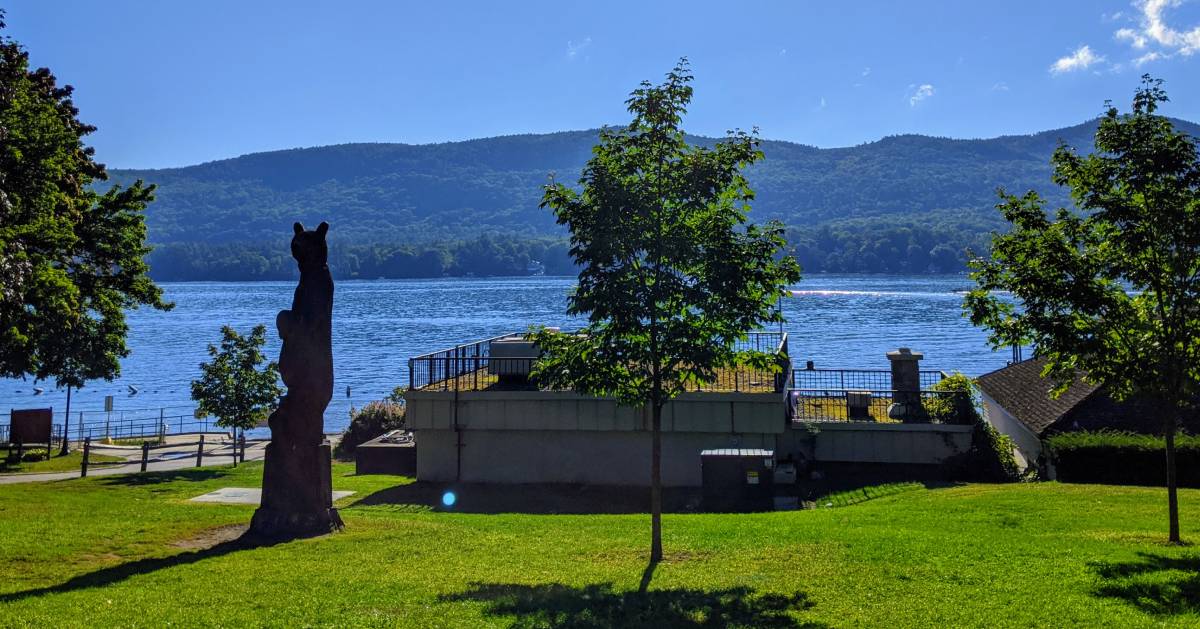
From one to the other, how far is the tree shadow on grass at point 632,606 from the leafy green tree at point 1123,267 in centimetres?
524

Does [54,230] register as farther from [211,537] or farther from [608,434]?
[608,434]

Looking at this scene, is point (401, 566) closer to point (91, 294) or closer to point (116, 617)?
point (116, 617)

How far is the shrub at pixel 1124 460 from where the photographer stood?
59.1ft

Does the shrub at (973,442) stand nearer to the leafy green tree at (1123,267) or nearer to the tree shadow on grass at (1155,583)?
the leafy green tree at (1123,267)

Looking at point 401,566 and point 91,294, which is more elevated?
point 91,294

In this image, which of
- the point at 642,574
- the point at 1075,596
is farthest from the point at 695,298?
the point at 1075,596

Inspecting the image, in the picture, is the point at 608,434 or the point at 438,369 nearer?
the point at 608,434

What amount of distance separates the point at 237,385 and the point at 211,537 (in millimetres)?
19223

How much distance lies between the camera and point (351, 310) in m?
165

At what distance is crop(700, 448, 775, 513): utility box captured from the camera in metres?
19.5

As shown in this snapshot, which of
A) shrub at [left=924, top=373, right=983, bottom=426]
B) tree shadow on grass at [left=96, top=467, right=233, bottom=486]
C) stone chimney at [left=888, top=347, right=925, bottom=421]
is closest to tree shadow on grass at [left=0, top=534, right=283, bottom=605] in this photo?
tree shadow on grass at [left=96, top=467, right=233, bottom=486]

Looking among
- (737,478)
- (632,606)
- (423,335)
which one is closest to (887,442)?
(737,478)

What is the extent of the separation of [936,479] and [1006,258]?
Result: 10.6 metres

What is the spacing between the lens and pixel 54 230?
18.4 m
